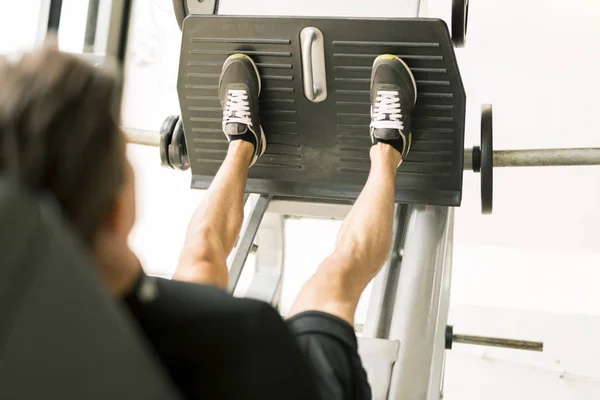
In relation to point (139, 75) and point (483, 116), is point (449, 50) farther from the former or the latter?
point (139, 75)

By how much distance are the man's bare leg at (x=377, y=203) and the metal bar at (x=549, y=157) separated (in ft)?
0.82

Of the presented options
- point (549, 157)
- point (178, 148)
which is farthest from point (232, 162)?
point (549, 157)

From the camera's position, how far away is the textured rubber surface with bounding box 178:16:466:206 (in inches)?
58.7

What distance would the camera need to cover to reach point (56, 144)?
0.52 meters

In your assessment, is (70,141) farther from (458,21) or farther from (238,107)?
(458,21)

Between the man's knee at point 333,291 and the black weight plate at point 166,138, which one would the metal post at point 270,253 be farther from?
the man's knee at point 333,291

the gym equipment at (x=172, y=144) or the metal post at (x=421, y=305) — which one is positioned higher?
the gym equipment at (x=172, y=144)

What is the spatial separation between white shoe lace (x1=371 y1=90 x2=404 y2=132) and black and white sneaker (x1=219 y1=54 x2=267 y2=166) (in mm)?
310

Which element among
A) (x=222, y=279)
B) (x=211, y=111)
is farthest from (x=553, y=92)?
(x=222, y=279)

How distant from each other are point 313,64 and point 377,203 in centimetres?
38

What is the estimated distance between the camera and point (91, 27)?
3020 millimetres

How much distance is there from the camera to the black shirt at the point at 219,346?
657 millimetres

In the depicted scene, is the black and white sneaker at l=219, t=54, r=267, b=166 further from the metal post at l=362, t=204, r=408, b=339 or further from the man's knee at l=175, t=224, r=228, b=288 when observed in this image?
the metal post at l=362, t=204, r=408, b=339

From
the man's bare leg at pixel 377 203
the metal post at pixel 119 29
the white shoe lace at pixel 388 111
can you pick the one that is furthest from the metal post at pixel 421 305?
the metal post at pixel 119 29
